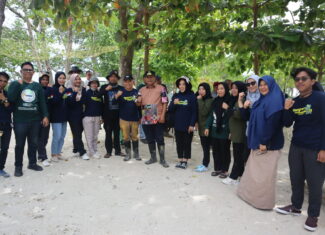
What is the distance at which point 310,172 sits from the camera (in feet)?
11.3

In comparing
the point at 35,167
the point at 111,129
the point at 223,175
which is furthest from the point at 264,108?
the point at 35,167

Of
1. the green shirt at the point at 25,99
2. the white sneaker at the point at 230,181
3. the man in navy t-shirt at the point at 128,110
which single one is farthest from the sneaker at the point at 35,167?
the white sneaker at the point at 230,181

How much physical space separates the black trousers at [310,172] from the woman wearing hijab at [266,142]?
263 millimetres

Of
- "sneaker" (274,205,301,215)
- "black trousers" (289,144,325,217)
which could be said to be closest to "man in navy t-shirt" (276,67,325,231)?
"black trousers" (289,144,325,217)

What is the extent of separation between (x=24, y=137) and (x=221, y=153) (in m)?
3.77

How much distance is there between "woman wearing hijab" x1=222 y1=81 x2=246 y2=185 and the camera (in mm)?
4645

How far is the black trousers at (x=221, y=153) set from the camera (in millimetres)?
5062

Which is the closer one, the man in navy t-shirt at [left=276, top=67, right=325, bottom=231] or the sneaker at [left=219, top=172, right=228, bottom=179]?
the man in navy t-shirt at [left=276, top=67, right=325, bottom=231]

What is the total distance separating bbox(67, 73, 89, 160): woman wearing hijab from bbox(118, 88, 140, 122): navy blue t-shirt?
0.90 meters

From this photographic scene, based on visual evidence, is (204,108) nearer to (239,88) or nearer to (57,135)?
(239,88)

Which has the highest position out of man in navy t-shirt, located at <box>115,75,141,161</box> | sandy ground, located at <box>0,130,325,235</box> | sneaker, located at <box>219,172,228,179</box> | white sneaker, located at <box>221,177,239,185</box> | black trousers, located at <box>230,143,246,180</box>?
man in navy t-shirt, located at <box>115,75,141,161</box>

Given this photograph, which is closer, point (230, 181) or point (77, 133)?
point (230, 181)

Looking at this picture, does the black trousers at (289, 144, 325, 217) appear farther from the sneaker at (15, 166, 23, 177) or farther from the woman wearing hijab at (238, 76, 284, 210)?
the sneaker at (15, 166, 23, 177)

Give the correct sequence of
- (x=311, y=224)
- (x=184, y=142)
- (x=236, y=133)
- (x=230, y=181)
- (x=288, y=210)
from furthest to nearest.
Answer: (x=184, y=142), (x=230, y=181), (x=236, y=133), (x=288, y=210), (x=311, y=224)
